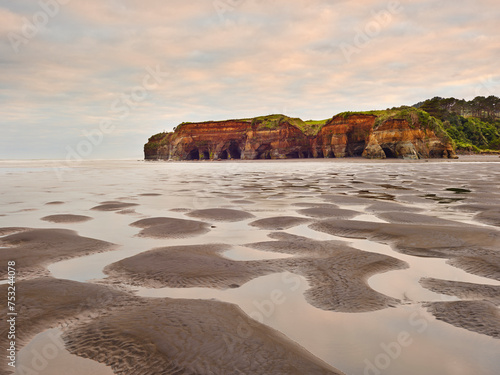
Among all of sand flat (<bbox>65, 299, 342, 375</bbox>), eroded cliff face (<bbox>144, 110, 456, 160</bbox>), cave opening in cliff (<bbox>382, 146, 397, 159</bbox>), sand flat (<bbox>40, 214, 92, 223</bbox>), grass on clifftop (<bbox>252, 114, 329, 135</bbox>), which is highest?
grass on clifftop (<bbox>252, 114, 329, 135</bbox>)

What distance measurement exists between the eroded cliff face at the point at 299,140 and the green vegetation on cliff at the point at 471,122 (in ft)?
99.6

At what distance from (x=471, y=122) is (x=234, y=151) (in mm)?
67744

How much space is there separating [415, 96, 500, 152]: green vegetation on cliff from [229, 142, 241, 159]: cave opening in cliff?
182ft

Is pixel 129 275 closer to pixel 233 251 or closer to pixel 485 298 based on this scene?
pixel 233 251

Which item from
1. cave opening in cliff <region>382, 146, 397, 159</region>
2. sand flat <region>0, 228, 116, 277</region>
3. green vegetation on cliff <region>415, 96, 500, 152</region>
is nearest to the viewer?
sand flat <region>0, 228, 116, 277</region>

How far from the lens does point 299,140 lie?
279ft

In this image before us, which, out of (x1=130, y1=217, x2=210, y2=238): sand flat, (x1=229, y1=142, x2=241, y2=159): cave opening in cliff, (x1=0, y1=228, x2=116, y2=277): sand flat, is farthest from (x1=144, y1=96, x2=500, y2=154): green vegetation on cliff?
(x1=0, y1=228, x2=116, y2=277): sand flat

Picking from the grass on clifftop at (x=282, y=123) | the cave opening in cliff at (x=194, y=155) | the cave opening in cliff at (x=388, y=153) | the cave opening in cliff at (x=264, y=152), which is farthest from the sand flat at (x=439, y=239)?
the cave opening in cliff at (x=194, y=155)

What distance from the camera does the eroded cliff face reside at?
61.2 m

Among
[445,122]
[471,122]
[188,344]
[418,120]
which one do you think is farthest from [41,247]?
[471,122]

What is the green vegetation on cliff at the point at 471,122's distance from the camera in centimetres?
9006

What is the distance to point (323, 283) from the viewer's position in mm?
3832

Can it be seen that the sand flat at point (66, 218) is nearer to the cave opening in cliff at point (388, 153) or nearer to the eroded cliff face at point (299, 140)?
the eroded cliff face at point (299, 140)

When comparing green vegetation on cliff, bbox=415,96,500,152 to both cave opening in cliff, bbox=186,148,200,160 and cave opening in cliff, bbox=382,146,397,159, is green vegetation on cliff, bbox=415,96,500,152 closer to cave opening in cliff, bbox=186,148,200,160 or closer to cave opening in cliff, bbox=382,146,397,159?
cave opening in cliff, bbox=382,146,397,159
